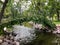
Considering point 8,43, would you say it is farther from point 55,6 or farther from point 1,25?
point 55,6

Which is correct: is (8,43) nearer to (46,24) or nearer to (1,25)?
(1,25)

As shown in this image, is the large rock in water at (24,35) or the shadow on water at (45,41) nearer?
the shadow on water at (45,41)

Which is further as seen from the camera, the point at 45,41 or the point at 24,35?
the point at 24,35

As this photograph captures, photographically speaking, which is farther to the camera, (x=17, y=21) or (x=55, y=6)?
(x=55, y=6)

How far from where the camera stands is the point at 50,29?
886 inches

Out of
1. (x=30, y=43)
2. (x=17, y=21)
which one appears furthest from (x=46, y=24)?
(x=30, y=43)

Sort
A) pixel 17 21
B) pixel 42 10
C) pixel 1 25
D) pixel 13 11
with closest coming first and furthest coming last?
pixel 1 25
pixel 17 21
pixel 42 10
pixel 13 11

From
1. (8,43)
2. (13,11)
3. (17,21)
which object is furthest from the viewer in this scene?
(13,11)

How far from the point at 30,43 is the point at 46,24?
9537mm

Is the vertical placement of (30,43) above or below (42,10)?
above

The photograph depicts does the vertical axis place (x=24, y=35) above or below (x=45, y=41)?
below

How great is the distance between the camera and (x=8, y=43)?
41.1 ft

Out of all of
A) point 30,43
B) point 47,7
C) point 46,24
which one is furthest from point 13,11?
point 30,43

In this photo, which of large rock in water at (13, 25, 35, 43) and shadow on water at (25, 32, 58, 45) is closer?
shadow on water at (25, 32, 58, 45)
